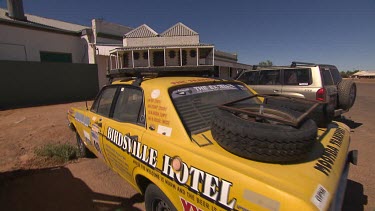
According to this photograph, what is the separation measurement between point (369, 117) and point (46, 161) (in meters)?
10.5

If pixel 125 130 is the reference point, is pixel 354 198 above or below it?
below

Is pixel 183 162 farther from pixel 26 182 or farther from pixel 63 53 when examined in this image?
pixel 63 53

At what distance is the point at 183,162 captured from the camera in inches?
70.5

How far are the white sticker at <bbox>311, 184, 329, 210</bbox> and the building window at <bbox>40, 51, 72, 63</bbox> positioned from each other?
1821 cm

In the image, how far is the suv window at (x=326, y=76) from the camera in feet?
19.5

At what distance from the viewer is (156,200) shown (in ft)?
7.30

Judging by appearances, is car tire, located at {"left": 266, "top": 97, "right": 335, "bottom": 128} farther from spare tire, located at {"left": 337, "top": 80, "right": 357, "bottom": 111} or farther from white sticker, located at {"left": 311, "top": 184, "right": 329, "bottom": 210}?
spare tire, located at {"left": 337, "top": 80, "right": 357, "bottom": 111}

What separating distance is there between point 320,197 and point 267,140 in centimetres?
45

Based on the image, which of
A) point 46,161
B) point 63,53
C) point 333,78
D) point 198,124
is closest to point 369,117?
point 333,78

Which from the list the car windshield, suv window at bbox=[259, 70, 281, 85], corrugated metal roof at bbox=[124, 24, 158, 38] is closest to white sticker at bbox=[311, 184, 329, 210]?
the car windshield

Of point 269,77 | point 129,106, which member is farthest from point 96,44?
point 129,106

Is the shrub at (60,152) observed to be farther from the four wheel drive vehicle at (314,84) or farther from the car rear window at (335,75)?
the car rear window at (335,75)

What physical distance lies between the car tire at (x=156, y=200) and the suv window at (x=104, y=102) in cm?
137

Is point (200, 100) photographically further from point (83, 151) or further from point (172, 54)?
point (172, 54)
